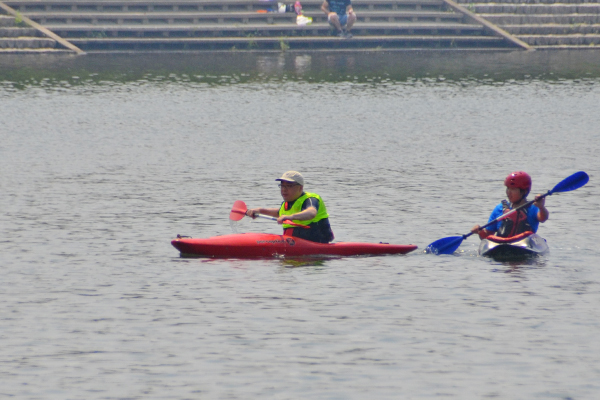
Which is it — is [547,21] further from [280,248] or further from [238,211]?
[280,248]

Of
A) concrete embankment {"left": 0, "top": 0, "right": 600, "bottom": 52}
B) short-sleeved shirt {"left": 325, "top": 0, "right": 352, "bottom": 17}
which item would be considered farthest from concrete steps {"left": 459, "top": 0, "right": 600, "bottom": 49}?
short-sleeved shirt {"left": 325, "top": 0, "right": 352, "bottom": 17}

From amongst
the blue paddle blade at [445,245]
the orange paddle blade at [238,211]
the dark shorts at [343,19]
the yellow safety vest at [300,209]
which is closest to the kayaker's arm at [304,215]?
the yellow safety vest at [300,209]

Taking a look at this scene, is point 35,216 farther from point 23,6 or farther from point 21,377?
point 23,6

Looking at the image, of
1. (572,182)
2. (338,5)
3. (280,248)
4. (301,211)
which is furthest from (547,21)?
(280,248)

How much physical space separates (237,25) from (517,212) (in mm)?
31936

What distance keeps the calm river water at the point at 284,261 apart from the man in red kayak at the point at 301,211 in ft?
1.90

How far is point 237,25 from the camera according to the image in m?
45.0

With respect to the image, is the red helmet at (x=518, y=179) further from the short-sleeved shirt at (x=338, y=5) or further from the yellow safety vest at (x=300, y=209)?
the short-sleeved shirt at (x=338, y=5)

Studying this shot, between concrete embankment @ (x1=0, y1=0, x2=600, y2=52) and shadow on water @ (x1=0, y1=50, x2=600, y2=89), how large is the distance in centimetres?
80

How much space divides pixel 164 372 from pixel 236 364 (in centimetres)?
69

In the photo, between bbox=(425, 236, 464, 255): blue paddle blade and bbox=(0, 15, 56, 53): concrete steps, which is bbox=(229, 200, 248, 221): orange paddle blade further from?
bbox=(0, 15, 56, 53): concrete steps

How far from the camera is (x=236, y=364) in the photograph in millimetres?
9883

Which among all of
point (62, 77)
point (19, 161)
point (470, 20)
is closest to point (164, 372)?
point (19, 161)

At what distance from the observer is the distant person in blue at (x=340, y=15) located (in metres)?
44.4
